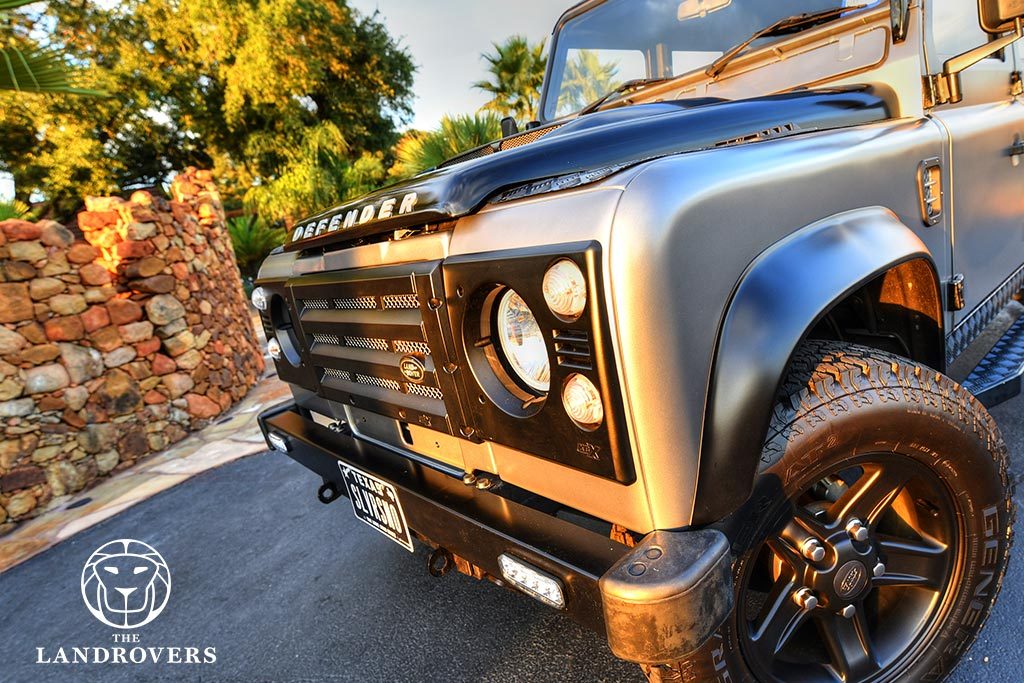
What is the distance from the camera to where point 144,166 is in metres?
19.3

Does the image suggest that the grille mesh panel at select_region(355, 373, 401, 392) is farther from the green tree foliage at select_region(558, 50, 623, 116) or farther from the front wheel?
the green tree foliage at select_region(558, 50, 623, 116)

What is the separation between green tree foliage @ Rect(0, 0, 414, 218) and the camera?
1603 cm

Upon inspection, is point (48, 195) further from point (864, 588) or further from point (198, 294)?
point (864, 588)

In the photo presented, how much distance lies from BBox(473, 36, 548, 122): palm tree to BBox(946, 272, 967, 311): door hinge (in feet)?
37.2

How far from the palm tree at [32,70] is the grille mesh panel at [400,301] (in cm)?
294

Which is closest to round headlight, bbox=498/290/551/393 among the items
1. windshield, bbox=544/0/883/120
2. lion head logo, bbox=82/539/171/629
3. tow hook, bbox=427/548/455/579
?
tow hook, bbox=427/548/455/579

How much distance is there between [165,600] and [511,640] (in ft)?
5.72

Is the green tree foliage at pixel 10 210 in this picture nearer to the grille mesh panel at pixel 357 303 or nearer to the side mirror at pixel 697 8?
the grille mesh panel at pixel 357 303

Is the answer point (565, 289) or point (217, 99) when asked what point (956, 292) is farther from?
point (217, 99)

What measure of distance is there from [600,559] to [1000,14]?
201cm

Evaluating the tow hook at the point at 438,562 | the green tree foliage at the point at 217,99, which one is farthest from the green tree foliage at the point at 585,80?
the green tree foliage at the point at 217,99

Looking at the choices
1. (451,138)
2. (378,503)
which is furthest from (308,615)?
(451,138)

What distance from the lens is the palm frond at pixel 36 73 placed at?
123 inches

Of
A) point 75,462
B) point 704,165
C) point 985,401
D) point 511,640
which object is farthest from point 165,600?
point 985,401
